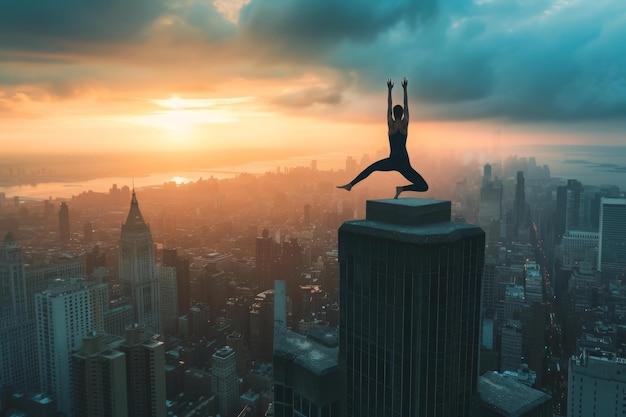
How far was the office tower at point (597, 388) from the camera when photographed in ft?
79.7

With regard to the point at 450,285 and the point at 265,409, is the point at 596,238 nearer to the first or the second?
the point at 265,409

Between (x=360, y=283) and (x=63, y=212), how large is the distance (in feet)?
108

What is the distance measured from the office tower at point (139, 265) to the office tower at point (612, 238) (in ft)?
157

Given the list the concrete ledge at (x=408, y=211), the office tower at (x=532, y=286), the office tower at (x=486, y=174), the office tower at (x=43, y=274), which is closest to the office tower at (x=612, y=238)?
the office tower at (x=532, y=286)

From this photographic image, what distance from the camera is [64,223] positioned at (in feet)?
124

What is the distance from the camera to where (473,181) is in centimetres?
4925

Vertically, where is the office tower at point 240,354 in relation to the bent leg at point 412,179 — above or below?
below

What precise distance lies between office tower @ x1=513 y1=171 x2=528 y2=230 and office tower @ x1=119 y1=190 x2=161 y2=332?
47.9 m

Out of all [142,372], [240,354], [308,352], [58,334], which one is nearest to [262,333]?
[240,354]

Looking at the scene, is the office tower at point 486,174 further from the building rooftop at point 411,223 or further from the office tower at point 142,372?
the building rooftop at point 411,223

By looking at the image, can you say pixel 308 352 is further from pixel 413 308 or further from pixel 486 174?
pixel 486 174

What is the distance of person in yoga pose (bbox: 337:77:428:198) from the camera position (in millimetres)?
10742

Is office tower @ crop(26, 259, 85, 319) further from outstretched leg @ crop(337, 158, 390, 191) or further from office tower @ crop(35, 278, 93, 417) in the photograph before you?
outstretched leg @ crop(337, 158, 390, 191)

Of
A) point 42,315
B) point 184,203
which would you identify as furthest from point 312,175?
point 42,315
